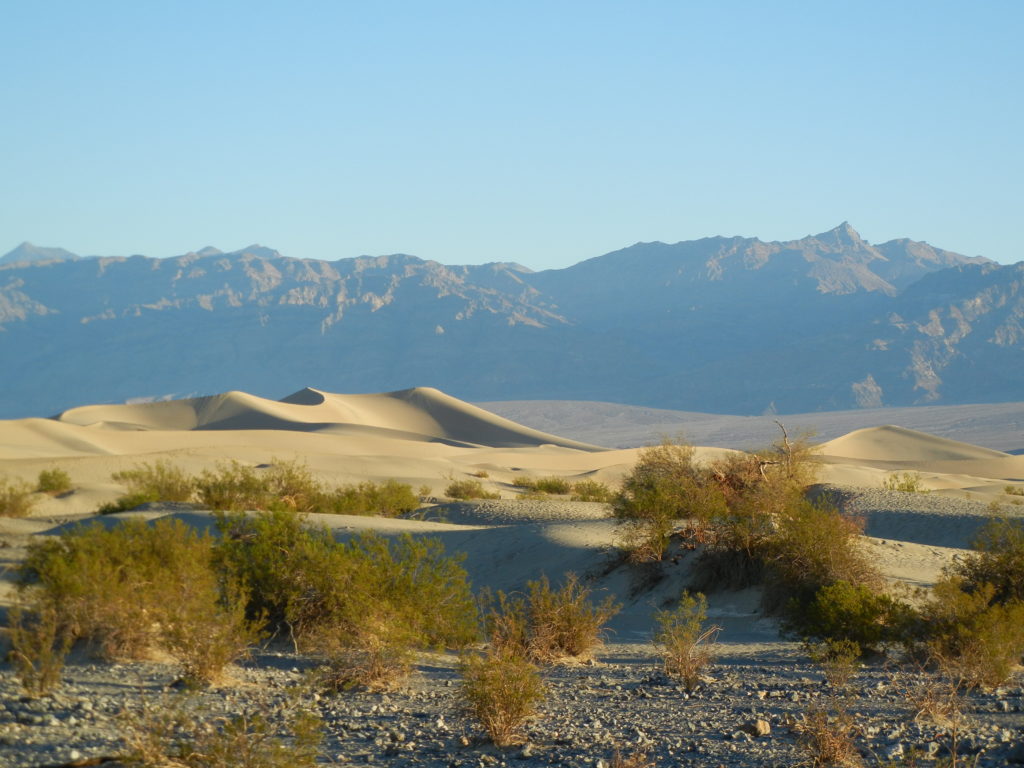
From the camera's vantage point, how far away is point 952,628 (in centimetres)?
1055

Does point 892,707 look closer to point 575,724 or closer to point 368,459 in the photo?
point 575,724

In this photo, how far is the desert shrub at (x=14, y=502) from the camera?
25.8m

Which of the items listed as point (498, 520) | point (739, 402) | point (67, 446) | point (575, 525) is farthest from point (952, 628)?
point (739, 402)

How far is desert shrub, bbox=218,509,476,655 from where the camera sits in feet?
37.9

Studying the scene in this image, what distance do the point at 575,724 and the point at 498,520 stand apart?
17437mm

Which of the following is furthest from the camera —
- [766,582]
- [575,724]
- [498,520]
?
[498,520]

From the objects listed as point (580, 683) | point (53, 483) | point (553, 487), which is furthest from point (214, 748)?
point (553, 487)

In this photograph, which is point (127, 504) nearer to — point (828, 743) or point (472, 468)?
point (828, 743)

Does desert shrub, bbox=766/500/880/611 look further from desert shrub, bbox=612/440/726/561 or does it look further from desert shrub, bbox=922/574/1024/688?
desert shrub, bbox=922/574/1024/688

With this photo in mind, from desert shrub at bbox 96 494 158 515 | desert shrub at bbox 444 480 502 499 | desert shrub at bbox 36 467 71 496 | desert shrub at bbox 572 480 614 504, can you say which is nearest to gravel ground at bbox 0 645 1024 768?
desert shrub at bbox 96 494 158 515

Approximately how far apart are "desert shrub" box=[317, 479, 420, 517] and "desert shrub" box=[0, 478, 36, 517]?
21.0 feet

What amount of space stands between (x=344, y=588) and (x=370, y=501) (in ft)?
51.3

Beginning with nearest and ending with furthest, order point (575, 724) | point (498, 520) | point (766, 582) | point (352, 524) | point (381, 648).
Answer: point (575, 724) < point (381, 648) < point (766, 582) < point (352, 524) < point (498, 520)

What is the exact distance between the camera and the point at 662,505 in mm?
18781
